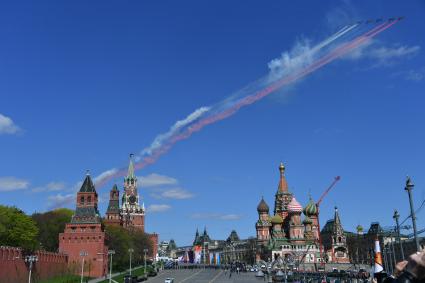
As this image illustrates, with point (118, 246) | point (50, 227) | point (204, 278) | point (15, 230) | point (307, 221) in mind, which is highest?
point (307, 221)

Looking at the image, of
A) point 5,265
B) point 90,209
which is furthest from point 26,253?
point 90,209

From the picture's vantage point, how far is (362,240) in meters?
185

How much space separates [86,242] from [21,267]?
36.2 meters

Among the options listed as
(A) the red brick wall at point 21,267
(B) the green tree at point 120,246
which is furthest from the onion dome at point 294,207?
(A) the red brick wall at point 21,267

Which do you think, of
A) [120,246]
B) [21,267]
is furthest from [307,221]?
[21,267]

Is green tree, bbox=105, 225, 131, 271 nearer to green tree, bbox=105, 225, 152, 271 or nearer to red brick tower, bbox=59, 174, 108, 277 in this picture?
green tree, bbox=105, 225, 152, 271

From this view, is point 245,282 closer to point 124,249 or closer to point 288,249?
point 124,249

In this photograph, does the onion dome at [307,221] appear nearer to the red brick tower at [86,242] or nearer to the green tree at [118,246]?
the green tree at [118,246]

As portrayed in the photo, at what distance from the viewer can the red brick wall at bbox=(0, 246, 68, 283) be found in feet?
240

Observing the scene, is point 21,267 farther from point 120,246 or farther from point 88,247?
point 120,246

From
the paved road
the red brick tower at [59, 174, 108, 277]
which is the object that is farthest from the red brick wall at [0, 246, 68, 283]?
the paved road

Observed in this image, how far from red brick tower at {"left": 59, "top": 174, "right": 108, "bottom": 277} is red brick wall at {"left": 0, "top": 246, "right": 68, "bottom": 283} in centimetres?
1125

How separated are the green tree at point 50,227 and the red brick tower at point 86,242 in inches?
727

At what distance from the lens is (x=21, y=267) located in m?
79.3
